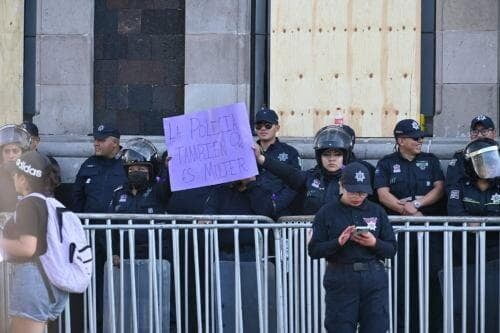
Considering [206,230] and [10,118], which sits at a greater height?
[10,118]

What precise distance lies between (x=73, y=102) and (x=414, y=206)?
4.28 meters

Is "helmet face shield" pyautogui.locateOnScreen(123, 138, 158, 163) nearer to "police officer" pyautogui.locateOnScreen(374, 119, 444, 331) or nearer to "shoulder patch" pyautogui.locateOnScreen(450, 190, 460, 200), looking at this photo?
"police officer" pyautogui.locateOnScreen(374, 119, 444, 331)

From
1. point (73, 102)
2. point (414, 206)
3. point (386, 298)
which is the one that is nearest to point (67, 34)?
point (73, 102)

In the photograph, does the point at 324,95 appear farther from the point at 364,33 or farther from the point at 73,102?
the point at 73,102

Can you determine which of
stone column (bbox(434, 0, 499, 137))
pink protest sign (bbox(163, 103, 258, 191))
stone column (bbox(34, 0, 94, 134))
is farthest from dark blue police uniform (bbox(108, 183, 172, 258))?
stone column (bbox(434, 0, 499, 137))

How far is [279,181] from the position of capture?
1238 cm

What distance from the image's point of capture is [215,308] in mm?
11305

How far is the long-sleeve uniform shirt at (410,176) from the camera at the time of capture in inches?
486

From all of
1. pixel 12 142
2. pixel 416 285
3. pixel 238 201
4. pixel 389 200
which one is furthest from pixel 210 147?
pixel 416 285

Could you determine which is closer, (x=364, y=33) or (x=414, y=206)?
(x=414, y=206)

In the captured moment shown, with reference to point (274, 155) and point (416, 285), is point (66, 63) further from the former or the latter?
point (416, 285)

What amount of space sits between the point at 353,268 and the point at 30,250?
2.34 meters

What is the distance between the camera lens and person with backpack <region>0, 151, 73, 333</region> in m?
9.78

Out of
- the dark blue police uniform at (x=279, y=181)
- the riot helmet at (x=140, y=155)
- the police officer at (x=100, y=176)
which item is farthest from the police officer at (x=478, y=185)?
the police officer at (x=100, y=176)
